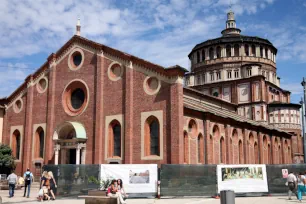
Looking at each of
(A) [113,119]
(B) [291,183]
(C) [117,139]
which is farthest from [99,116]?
(B) [291,183]

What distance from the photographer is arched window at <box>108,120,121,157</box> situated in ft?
87.3

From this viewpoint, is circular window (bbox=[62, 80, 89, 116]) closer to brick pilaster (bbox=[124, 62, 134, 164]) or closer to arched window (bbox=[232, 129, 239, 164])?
brick pilaster (bbox=[124, 62, 134, 164])

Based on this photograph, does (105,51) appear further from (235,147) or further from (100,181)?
(235,147)

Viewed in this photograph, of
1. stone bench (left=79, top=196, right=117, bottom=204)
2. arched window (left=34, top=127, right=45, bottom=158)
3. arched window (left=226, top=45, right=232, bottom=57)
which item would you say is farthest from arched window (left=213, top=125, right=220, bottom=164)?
arched window (left=226, top=45, right=232, bottom=57)

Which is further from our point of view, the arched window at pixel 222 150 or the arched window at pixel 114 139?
the arched window at pixel 222 150

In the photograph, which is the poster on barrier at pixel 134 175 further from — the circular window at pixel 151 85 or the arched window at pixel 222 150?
the arched window at pixel 222 150

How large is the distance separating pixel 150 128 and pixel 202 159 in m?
5.43

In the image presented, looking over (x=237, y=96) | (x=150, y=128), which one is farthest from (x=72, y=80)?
(x=237, y=96)

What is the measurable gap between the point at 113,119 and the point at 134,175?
7.81 metres

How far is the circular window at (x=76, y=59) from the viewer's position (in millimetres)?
30062

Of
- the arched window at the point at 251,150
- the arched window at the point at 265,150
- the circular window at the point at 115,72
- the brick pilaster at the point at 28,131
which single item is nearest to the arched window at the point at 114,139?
the circular window at the point at 115,72

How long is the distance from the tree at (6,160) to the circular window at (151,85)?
48.1 ft

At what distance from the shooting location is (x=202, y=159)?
27578mm

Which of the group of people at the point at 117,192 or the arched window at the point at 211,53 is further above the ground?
the arched window at the point at 211,53
